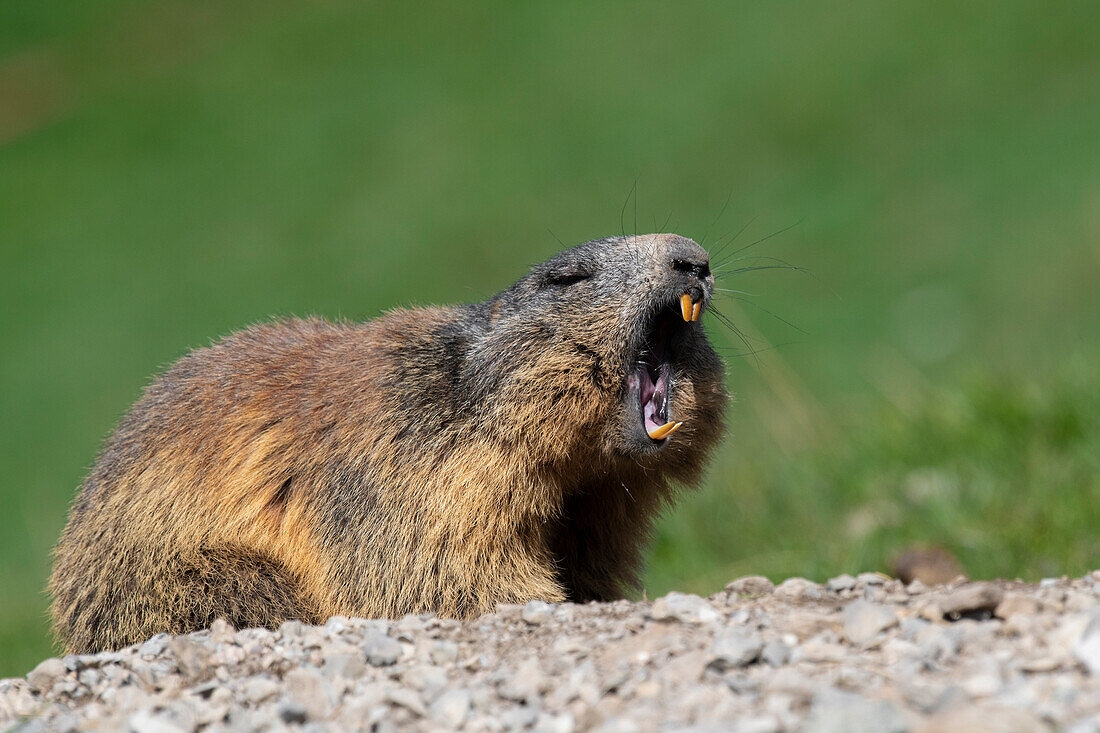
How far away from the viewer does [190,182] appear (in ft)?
85.5

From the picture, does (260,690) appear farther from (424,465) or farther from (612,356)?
(612,356)

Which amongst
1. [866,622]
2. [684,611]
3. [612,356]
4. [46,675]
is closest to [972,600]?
[866,622]

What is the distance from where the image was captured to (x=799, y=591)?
15.5 ft

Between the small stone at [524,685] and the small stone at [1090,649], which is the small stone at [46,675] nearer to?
the small stone at [524,685]

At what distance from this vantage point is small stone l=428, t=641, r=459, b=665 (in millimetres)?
4070

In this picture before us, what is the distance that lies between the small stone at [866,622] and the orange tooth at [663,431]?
4.70 feet

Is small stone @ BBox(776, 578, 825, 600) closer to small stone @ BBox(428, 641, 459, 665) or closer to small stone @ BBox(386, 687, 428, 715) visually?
small stone @ BBox(428, 641, 459, 665)

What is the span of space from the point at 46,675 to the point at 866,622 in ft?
9.33

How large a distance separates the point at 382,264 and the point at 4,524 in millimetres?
8118

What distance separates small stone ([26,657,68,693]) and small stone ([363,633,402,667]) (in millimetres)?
1176

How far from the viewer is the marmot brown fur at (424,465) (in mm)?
5168

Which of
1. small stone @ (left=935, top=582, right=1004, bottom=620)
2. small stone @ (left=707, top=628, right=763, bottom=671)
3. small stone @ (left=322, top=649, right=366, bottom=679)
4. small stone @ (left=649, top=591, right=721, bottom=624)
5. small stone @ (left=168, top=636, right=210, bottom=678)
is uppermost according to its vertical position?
small stone @ (left=935, top=582, right=1004, bottom=620)

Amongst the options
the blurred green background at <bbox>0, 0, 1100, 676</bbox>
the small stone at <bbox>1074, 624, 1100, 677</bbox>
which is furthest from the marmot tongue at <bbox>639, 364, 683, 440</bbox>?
the blurred green background at <bbox>0, 0, 1100, 676</bbox>

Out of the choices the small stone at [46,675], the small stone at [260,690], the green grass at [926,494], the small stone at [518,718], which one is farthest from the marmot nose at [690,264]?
the small stone at [46,675]
